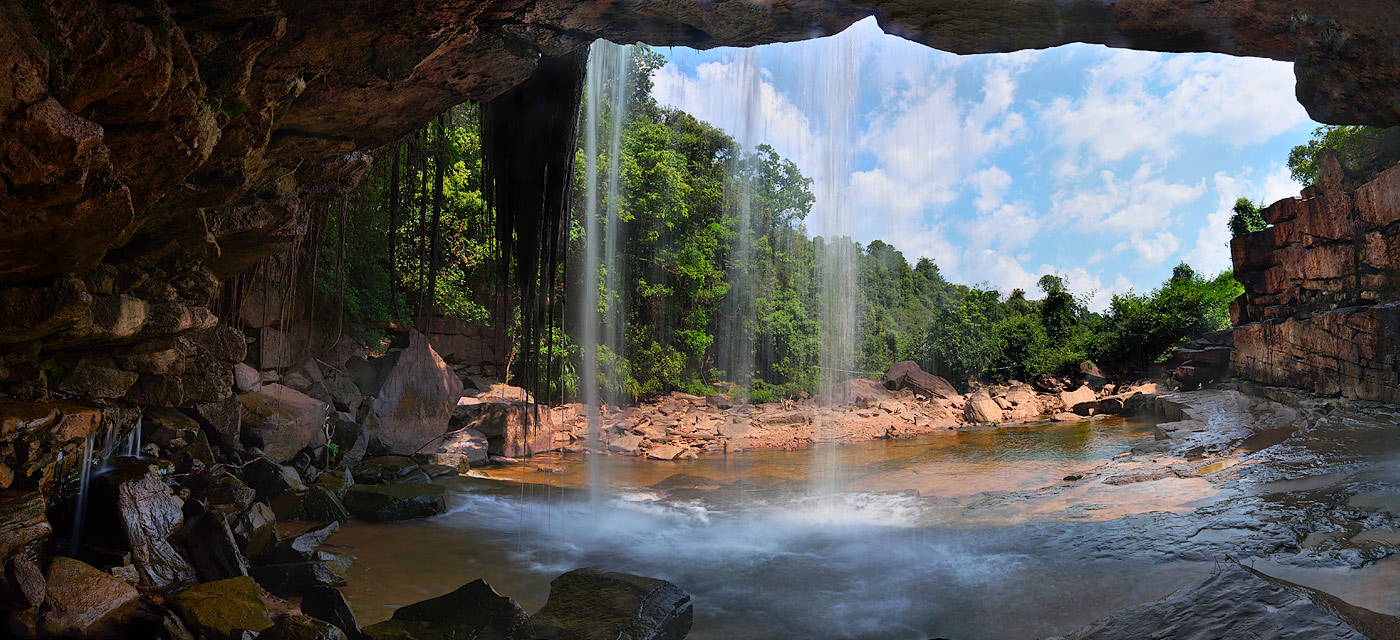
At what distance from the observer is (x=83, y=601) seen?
379cm

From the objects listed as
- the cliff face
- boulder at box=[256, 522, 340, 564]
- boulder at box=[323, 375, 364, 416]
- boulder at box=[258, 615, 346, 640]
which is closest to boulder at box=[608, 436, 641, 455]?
boulder at box=[323, 375, 364, 416]

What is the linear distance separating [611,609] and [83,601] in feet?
10.1

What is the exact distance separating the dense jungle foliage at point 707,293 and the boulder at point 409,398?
1345 mm

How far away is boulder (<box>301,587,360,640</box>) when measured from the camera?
4222 mm

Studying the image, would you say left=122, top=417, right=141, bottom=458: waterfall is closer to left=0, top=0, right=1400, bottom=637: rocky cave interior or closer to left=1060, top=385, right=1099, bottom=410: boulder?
left=0, top=0, right=1400, bottom=637: rocky cave interior

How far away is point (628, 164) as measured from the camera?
63.1ft

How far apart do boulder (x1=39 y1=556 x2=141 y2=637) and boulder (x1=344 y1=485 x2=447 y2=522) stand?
3403 millimetres

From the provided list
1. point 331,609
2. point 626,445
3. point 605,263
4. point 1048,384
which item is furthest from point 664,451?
point 1048,384

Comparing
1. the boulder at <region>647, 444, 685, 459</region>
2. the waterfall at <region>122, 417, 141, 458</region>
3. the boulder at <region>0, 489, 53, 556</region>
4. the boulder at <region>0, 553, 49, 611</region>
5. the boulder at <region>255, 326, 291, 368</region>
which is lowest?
the boulder at <region>647, 444, 685, 459</region>

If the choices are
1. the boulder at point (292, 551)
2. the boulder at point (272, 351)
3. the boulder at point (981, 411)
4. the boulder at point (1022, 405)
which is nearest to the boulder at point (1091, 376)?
the boulder at point (1022, 405)

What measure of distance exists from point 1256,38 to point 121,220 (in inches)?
268

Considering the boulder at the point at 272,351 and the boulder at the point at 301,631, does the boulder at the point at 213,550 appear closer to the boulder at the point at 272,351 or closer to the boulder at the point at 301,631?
the boulder at the point at 301,631

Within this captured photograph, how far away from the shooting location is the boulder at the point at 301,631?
3.84m

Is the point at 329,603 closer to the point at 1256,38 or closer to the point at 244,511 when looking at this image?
the point at 244,511
